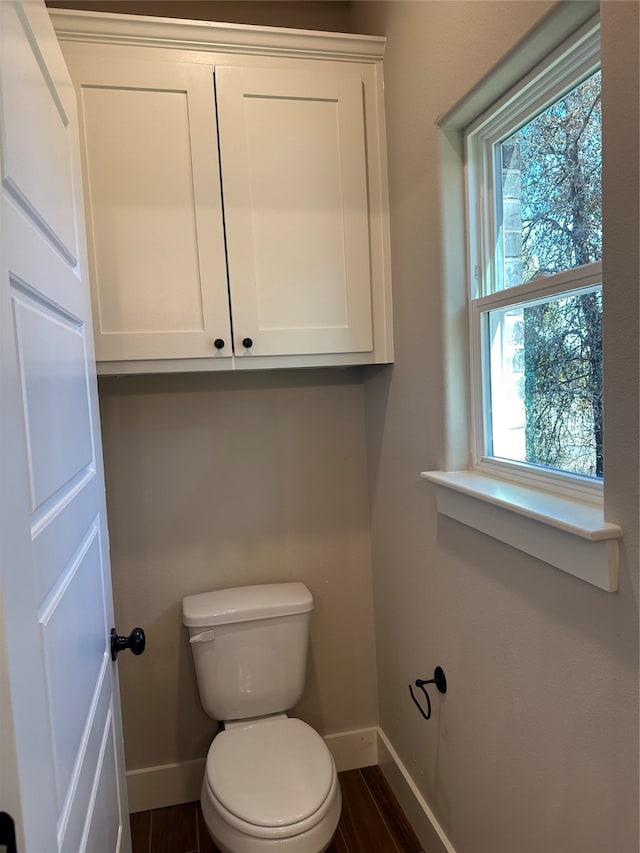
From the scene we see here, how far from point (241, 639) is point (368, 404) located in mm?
865

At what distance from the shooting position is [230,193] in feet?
5.13

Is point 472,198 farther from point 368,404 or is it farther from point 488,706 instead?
point 488,706

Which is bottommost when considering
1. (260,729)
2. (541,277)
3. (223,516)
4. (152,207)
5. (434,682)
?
(260,729)

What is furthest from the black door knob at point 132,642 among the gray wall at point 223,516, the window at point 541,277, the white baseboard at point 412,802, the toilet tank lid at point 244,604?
the white baseboard at point 412,802

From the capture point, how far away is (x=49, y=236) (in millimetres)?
888

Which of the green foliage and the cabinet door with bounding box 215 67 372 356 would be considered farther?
the cabinet door with bounding box 215 67 372 356

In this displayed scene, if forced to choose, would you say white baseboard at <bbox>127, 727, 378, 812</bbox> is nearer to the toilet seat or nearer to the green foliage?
the toilet seat

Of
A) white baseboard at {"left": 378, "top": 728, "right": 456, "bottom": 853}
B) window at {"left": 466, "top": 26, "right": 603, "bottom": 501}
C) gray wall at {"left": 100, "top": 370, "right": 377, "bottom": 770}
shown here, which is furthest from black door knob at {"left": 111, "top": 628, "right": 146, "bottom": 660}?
white baseboard at {"left": 378, "top": 728, "right": 456, "bottom": 853}

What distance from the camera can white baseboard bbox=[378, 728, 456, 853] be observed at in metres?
1.55

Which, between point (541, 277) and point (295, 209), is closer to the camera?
point (541, 277)

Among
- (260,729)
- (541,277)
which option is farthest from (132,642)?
(541,277)

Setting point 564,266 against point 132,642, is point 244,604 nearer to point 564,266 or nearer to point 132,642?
point 132,642

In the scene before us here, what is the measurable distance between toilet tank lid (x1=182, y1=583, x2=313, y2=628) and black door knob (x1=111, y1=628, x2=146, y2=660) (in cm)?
47

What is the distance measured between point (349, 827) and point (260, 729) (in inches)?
17.6
